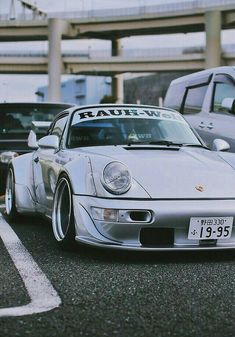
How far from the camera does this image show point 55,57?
7256 centimetres

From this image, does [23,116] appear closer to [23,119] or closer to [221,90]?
[23,119]

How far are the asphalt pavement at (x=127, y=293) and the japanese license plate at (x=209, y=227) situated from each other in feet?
0.65

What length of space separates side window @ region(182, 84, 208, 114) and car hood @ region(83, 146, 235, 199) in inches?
161

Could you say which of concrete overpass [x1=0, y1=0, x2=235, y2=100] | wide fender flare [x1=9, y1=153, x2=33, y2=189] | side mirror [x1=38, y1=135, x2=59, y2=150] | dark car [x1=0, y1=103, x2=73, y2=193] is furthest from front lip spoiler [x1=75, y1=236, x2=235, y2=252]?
concrete overpass [x1=0, y1=0, x2=235, y2=100]

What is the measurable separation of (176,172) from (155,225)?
488 mm

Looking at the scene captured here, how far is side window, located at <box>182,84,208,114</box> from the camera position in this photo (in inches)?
352

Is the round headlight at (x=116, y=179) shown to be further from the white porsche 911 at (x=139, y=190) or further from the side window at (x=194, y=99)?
the side window at (x=194, y=99)

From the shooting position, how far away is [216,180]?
4.55m

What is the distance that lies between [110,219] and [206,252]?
980mm

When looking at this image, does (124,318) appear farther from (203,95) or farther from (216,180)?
(203,95)

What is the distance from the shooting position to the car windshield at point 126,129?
5402 mm

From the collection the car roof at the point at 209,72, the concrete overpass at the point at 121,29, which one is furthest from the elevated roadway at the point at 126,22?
the car roof at the point at 209,72

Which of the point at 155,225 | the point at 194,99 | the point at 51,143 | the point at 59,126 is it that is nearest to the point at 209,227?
the point at 155,225

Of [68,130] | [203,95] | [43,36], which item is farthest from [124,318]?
[43,36]
